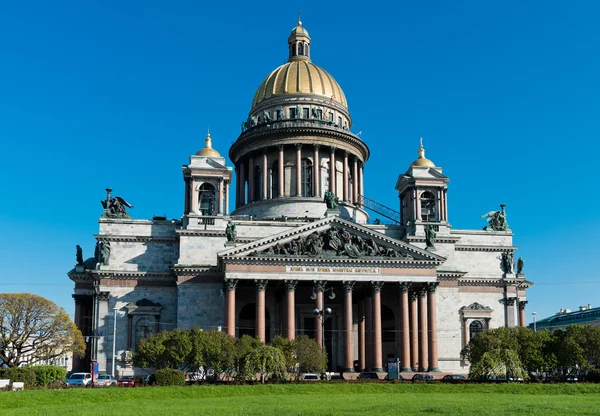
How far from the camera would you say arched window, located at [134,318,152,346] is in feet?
232

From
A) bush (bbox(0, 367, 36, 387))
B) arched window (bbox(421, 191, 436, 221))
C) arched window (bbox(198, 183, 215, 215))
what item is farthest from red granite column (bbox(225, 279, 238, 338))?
arched window (bbox(421, 191, 436, 221))

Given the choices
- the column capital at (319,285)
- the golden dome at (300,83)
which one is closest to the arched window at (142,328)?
the column capital at (319,285)

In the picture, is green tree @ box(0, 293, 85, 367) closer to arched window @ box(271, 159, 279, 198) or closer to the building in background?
the building in background

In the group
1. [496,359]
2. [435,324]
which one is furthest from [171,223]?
[496,359]

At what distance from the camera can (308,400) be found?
38562mm

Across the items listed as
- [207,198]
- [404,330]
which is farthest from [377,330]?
[207,198]

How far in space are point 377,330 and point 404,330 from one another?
2.52 m

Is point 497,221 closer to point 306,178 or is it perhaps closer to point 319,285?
point 306,178

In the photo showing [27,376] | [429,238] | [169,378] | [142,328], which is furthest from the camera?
[429,238]

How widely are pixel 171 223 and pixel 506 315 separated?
3592 cm

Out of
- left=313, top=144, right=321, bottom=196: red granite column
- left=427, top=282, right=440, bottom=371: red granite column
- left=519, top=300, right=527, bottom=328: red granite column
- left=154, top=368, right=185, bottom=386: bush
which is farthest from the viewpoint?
left=313, top=144, right=321, bottom=196: red granite column

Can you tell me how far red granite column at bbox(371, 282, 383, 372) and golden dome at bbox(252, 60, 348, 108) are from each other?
31148mm

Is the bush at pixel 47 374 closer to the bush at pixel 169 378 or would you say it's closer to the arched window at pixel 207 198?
the bush at pixel 169 378

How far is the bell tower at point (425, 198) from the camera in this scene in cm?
7681
